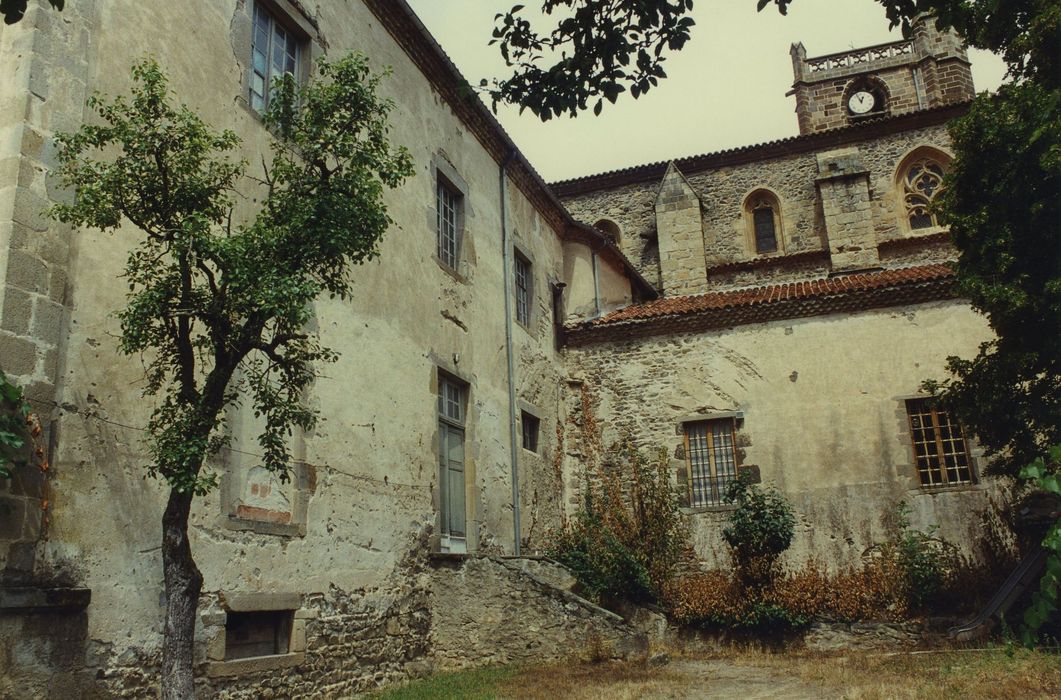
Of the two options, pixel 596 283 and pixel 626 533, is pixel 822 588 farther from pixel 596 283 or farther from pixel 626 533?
pixel 596 283

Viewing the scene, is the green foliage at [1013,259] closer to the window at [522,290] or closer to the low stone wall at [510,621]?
the low stone wall at [510,621]

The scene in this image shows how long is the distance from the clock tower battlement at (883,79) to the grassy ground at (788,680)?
19.6 m

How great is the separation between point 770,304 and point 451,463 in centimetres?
657

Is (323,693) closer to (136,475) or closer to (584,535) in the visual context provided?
(136,475)

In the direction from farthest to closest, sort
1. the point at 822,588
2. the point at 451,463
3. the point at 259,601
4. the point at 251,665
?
the point at 822,588
the point at 451,463
the point at 259,601
the point at 251,665

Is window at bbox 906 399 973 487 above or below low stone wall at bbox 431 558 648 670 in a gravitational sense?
above

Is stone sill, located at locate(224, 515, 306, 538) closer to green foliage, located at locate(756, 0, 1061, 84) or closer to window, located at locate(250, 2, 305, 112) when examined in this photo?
window, located at locate(250, 2, 305, 112)

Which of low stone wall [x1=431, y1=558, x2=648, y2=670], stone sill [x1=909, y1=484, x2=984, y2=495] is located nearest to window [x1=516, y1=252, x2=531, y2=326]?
low stone wall [x1=431, y1=558, x2=648, y2=670]

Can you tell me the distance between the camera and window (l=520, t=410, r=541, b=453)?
14281mm

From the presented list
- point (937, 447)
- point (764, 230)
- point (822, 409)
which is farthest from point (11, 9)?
point (764, 230)

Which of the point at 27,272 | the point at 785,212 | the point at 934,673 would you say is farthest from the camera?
the point at 785,212

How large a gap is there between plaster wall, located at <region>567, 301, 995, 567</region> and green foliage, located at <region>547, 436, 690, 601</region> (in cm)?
40

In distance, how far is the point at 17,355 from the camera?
5734 mm

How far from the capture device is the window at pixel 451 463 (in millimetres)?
11383
